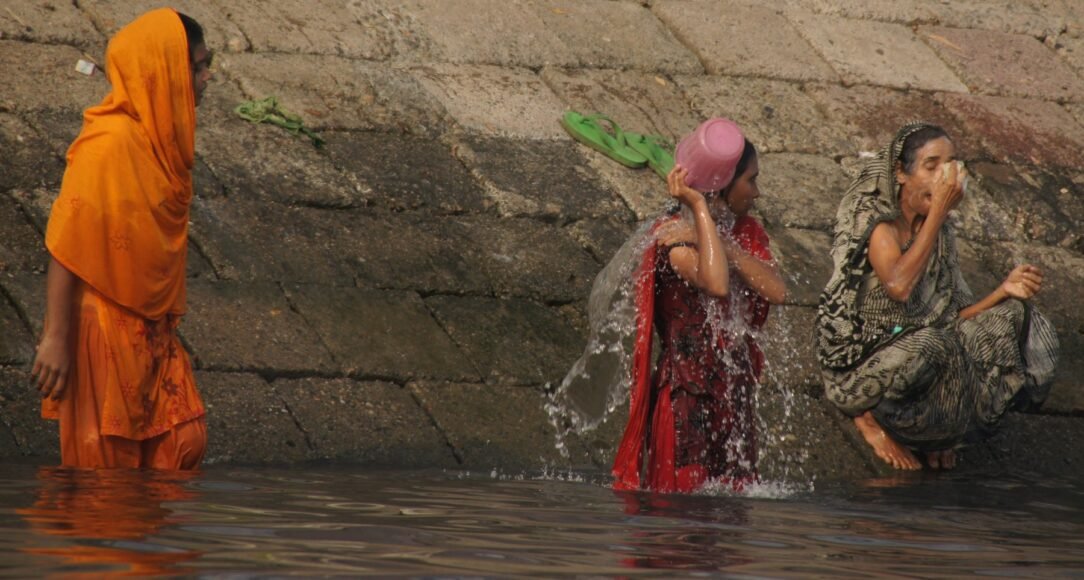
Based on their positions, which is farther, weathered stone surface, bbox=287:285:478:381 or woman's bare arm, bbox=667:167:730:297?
weathered stone surface, bbox=287:285:478:381

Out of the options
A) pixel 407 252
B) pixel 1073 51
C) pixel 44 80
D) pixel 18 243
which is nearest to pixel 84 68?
pixel 44 80

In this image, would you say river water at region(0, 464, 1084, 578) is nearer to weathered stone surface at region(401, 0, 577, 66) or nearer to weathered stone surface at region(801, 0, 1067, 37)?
weathered stone surface at region(401, 0, 577, 66)

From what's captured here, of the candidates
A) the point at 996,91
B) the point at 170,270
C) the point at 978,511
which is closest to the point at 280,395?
the point at 170,270

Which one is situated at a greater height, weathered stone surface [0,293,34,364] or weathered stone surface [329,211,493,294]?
weathered stone surface [329,211,493,294]

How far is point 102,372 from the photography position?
5.06 meters

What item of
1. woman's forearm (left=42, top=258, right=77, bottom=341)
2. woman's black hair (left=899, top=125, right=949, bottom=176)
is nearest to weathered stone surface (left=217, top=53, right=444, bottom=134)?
woman's black hair (left=899, top=125, right=949, bottom=176)

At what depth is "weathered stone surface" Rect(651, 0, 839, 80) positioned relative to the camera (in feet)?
33.2

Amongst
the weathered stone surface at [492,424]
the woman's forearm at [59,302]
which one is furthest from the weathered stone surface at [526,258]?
the woman's forearm at [59,302]

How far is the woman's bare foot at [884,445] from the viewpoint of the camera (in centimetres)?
705

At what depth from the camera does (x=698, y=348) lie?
18.6 ft

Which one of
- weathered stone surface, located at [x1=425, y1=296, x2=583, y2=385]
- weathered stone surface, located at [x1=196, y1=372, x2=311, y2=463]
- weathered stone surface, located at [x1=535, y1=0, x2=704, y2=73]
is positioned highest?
weathered stone surface, located at [x1=535, y1=0, x2=704, y2=73]

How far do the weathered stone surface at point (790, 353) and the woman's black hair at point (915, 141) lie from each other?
36.9 inches

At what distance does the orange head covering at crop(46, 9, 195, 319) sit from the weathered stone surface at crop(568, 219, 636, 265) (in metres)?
2.98

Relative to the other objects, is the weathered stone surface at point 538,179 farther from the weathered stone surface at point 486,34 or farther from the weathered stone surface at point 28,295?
the weathered stone surface at point 28,295
